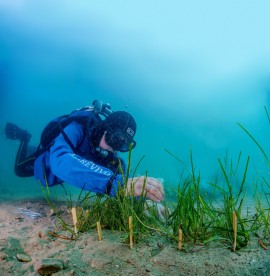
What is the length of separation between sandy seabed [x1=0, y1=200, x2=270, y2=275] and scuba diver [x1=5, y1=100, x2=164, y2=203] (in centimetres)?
74

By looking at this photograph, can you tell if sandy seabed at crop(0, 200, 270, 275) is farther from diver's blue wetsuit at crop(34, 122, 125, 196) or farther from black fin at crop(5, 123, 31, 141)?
black fin at crop(5, 123, 31, 141)

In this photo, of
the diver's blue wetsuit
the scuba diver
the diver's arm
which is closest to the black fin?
the scuba diver

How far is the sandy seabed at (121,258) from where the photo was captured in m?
1.68

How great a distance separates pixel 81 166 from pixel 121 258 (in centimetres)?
181

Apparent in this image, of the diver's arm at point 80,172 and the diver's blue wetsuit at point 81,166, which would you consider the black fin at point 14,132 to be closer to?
the diver's blue wetsuit at point 81,166

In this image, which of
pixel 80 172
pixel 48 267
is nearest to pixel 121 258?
pixel 48 267

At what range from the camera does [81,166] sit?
11.5ft

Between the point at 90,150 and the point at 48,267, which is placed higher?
the point at 90,150

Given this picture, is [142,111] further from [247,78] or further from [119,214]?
[119,214]

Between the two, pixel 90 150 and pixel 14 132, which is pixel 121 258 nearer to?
pixel 90 150

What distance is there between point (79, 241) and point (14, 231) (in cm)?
93

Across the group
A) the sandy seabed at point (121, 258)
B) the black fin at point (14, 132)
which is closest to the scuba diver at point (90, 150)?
the sandy seabed at point (121, 258)

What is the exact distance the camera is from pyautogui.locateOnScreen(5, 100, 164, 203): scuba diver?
3.21 metres

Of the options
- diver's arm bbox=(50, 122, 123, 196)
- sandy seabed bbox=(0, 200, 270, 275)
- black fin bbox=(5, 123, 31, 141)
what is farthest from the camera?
black fin bbox=(5, 123, 31, 141)
